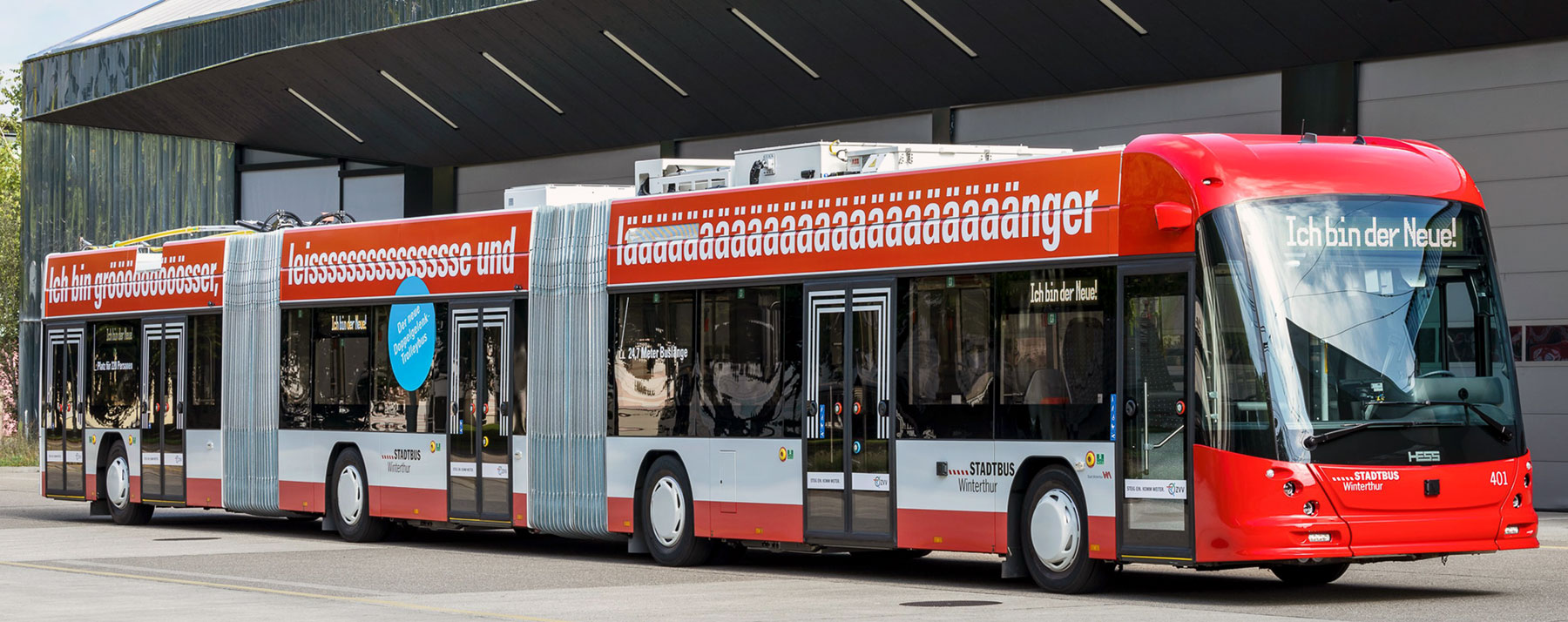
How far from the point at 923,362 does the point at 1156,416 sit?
7.34 ft

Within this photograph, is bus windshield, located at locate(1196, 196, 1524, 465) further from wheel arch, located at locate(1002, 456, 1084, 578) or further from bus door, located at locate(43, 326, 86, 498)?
bus door, located at locate(43, 326, 86, 498)

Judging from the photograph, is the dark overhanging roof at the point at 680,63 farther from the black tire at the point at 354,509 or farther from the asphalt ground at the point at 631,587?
the black tire at the point at 354,509

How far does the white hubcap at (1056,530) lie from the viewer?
541 inches

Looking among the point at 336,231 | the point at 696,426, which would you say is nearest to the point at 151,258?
the point at 336,231

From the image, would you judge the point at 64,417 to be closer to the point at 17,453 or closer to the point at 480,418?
the point at 480,418

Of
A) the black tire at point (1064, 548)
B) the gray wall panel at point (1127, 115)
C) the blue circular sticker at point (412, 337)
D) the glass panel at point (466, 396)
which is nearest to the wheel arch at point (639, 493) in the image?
the glass panel at point (466, 396)

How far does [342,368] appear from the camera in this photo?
21.0m

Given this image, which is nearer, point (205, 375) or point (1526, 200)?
point (205, 375)

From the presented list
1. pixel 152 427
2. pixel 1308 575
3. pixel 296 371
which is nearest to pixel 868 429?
pixel 1308 575

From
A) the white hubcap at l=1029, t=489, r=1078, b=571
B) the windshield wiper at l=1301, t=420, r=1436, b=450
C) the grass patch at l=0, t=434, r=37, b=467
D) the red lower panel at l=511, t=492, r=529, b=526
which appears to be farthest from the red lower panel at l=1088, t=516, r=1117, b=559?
the grass patch at l=0, t=434, r=37, b=467

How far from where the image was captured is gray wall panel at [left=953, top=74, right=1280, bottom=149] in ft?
88.9

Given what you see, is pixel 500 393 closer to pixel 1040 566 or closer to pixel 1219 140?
pixel 1040 566

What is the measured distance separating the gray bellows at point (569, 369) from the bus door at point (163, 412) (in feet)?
20.3

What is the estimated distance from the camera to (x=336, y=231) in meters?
21.5
